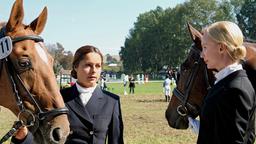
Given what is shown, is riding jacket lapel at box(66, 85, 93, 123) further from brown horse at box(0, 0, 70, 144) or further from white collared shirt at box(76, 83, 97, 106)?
brown horse at box(0, 0, 70, 144)

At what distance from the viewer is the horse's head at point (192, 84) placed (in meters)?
5.18

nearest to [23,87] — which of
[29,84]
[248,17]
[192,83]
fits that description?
[29,84]

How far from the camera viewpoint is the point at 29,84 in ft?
12.0

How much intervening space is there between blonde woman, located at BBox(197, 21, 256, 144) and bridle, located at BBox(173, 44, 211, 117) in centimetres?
230

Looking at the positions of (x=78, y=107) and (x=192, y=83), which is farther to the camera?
(x=192, y=83)

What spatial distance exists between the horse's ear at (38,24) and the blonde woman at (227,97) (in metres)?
1.97

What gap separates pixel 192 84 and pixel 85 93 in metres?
1.77

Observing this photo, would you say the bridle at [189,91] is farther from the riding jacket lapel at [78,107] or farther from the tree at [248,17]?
the tree at [248,17]

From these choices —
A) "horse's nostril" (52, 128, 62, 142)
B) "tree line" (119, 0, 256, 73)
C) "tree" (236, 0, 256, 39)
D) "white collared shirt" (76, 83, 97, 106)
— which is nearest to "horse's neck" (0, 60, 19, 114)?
"horse's nostril" (52, 128, 62, 142)

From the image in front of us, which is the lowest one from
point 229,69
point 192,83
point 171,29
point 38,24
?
point 192,83

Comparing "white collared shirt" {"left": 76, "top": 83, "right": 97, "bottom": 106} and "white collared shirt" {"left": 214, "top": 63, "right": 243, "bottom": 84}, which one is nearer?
"white collared shirt" {"left": 214, "top": 63, "right": 243, "bottom": 84}

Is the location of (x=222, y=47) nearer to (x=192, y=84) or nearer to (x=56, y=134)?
(x=56, y=134)

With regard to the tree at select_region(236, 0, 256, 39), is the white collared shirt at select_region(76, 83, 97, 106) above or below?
below

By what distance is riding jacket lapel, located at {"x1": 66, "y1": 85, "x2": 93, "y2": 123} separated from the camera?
3.86 metres
